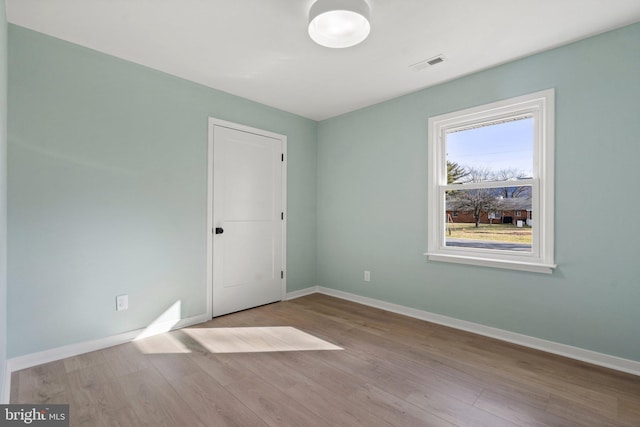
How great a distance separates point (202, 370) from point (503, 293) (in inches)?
105

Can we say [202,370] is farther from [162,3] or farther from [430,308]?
[162,3]

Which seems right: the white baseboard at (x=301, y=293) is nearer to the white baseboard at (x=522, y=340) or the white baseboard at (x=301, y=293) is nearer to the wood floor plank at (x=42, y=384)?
the white baseboard at (x=522, y=340)

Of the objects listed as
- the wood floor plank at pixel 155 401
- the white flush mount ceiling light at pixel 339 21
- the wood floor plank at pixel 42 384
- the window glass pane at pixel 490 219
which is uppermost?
the white flush mount ceiling light at pixel 339 21

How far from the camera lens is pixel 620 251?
2229 millimetres

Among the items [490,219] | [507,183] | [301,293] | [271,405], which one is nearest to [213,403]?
[271,405]

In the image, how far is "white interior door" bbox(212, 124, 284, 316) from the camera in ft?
11.0

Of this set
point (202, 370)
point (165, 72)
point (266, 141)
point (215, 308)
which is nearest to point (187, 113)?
point (165, 72)

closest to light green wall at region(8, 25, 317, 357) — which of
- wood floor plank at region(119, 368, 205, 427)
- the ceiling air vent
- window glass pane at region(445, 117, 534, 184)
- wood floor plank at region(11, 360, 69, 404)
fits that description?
wood floor plank at region(11, 360, 69, 404)

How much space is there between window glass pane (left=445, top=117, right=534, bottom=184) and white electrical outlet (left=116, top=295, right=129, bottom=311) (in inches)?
133

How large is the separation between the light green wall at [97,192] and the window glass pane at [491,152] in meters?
2.63

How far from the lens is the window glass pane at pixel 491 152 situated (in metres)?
2.74

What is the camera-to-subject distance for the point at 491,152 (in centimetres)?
296

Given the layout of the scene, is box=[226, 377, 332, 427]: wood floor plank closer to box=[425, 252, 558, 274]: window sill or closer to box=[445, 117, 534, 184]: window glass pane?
box=[425, 252, 558, 274]: window sill

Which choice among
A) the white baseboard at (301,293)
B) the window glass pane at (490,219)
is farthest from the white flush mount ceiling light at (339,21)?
the white baseboard at (301,293)
